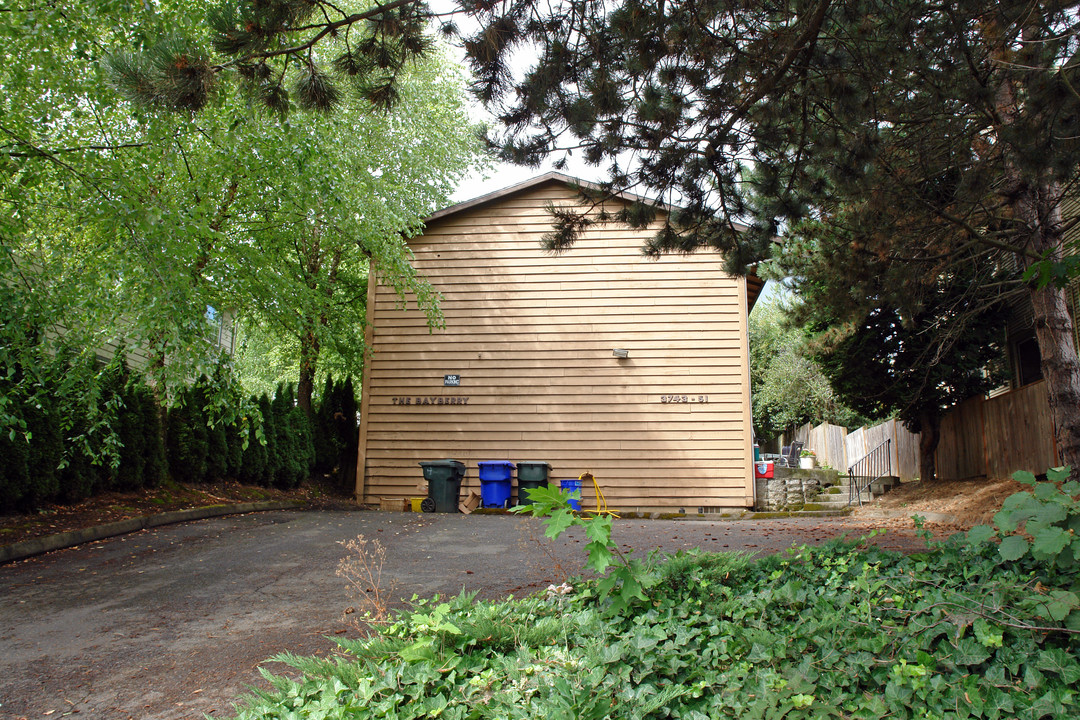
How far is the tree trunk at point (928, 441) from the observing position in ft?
44.1

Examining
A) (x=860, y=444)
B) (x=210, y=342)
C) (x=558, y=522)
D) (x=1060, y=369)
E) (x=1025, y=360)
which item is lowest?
(x=558, y=522)

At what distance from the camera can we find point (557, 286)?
44.8ft

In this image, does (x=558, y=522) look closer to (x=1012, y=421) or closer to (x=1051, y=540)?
(x=1051, y=540)

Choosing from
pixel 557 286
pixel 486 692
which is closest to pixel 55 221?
pixel 486 692

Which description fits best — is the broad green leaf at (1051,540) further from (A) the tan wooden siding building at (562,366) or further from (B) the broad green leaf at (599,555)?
(A) the tan wooden siding building at (562,366)

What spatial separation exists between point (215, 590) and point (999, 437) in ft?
40.4

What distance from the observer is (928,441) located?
44.9ft

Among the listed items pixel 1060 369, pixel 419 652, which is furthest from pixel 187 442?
pixel 1060 369

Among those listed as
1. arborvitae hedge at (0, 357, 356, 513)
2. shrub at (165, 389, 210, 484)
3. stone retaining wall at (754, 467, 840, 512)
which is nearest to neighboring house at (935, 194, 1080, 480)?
stone retaining wall at (754, 467, 840, 512)

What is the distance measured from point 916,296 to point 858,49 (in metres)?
3.55

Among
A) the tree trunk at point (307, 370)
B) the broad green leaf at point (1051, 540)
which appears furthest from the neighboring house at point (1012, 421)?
the tree trunk at point (307, 370)

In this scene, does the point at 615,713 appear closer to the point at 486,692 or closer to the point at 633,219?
the point at 486,692

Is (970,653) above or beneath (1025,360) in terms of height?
beneath

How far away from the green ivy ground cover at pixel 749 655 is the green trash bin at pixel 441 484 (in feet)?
27.5
